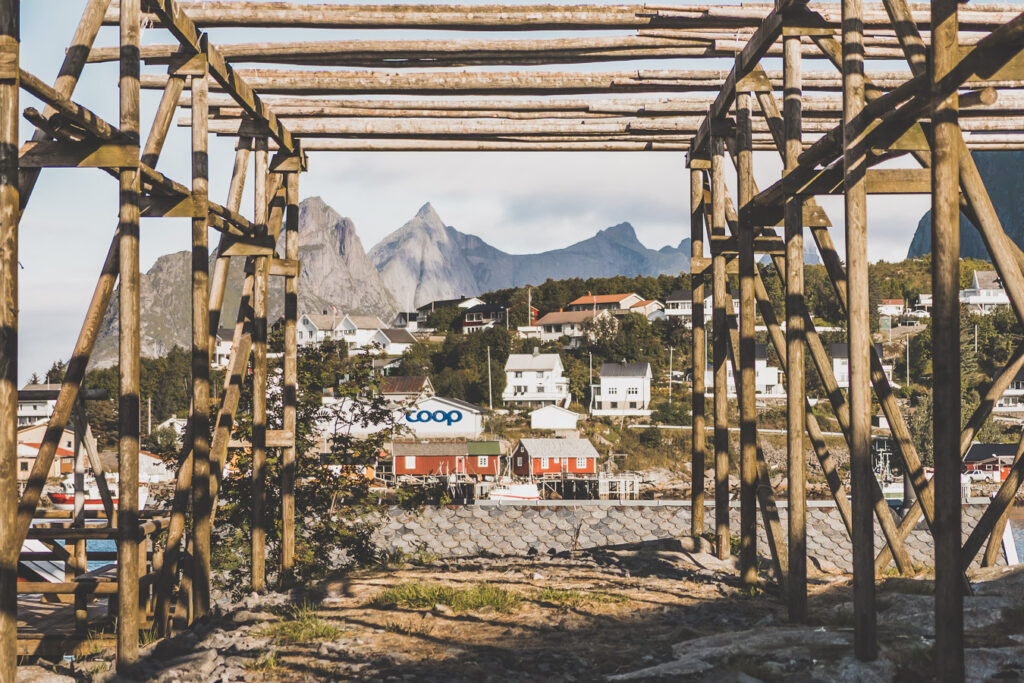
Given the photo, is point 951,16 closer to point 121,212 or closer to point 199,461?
point 121,212

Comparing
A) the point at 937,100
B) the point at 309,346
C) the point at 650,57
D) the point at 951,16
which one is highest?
the point at 650,57

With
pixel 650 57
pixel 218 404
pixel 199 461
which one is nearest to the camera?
pixel 199 461

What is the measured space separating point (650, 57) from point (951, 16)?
5.03m

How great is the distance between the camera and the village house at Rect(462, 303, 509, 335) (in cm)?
10750

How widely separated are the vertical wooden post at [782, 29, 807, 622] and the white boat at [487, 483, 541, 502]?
39.5 metres

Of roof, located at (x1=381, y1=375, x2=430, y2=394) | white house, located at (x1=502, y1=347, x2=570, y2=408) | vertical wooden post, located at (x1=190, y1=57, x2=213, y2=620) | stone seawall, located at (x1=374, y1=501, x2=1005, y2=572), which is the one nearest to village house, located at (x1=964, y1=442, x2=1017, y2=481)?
white house, located at (x1=502, y1=347, x2=570, y2=408)

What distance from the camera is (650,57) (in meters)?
9.67

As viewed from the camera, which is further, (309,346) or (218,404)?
(309,346)

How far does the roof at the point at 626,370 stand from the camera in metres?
72.5

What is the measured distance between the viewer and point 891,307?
103 m

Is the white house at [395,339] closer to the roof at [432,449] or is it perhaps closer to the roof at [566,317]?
the roof at [566,317]

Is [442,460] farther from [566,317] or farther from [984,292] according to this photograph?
[984,292]

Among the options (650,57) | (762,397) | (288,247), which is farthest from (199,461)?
(762,397)

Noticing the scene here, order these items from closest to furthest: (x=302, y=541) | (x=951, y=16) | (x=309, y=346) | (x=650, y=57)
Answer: (x=951, y=16) → (x=650, y=57) → (x=302, y=541) → (x=309, y=346)
